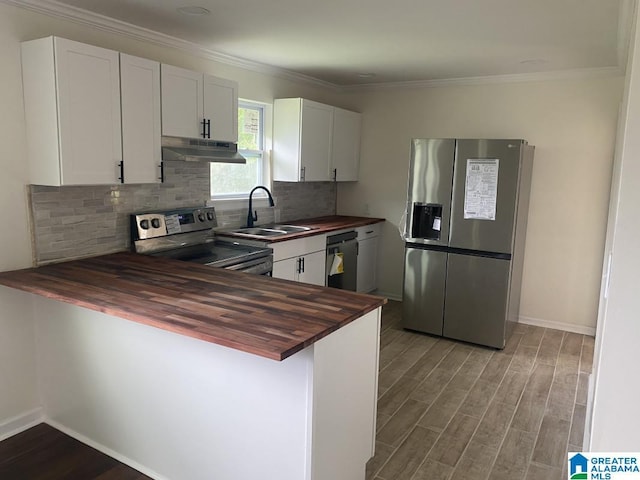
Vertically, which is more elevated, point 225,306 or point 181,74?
point 181,74

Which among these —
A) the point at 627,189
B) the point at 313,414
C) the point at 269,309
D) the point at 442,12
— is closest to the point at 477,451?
the point at 313,414

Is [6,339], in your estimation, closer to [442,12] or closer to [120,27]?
[120,27]

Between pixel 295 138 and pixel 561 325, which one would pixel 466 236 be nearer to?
pixel 561 325

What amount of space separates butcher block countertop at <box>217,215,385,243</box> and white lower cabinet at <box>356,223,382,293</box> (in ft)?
0.32

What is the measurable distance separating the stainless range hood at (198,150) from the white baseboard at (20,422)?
1.75m

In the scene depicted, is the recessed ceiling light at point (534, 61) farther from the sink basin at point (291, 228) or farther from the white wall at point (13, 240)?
the white wall at point (13, 240)

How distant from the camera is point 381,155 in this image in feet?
18.1

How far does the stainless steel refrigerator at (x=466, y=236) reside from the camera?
13.2 feet

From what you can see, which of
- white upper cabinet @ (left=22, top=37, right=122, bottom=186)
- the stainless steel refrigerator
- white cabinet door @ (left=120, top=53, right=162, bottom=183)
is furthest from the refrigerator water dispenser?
white upper cabinet @ (left=22, top=37, right=122, bottom=186)

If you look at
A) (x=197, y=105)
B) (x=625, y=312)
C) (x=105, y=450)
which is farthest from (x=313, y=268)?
(x=625, y=312)

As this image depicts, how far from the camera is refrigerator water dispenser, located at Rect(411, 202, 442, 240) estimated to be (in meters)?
4.37

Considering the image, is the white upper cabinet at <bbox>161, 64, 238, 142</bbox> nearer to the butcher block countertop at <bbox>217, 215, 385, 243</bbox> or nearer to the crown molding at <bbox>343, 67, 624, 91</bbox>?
the butcher block countertop at <bbox>217, 215, 385, 243</bbox>

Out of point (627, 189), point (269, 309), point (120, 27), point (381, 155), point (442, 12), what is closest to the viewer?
point (627, 189)

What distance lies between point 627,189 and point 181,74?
9.11 feet
